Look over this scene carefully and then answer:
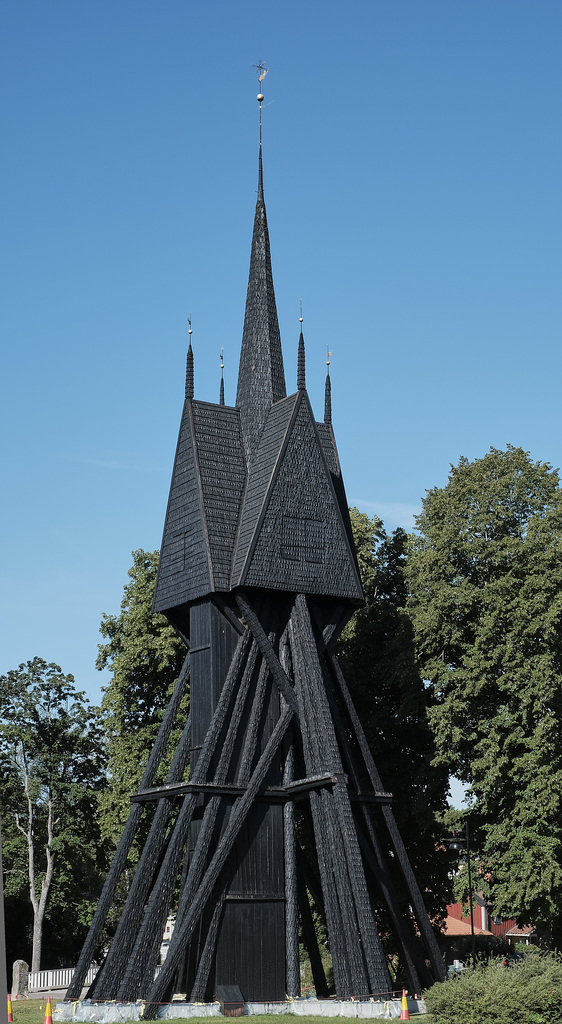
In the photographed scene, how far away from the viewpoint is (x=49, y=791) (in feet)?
143

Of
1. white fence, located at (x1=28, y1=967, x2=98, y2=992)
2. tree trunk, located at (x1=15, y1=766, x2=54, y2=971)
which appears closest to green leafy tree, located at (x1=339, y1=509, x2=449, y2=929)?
white fence, located at (x1=28, y1=967, x2=98, y2=992)

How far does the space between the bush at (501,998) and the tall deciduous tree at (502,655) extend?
39.6ft

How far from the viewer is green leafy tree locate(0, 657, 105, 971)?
141ft

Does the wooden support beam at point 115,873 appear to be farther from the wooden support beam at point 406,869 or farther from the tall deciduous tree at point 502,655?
the tall deciduous tree at point 502,655

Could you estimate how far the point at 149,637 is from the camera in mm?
35562

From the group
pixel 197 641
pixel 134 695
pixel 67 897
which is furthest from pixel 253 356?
pixel 67 897

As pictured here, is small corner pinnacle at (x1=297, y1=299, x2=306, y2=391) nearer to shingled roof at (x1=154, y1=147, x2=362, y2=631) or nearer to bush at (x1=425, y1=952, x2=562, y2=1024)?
shingled roof at (x1=154, y1=147, x2=362, y2=631)

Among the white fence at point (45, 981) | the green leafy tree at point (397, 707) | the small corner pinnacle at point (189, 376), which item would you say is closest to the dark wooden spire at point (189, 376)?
the small corner pinnacle at point (189, 376)

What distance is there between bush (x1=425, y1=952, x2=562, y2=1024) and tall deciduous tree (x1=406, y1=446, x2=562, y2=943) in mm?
12084

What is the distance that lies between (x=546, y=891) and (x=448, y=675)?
5.75 meters

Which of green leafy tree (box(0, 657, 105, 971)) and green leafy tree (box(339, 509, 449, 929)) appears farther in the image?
green leafy tree (box(0, 657, 105, 971))

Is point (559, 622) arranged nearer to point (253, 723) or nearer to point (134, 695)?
point (253, 723)

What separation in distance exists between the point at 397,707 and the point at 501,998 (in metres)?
18.9

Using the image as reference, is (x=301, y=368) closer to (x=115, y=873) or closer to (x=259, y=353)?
(x=259, y=353)
